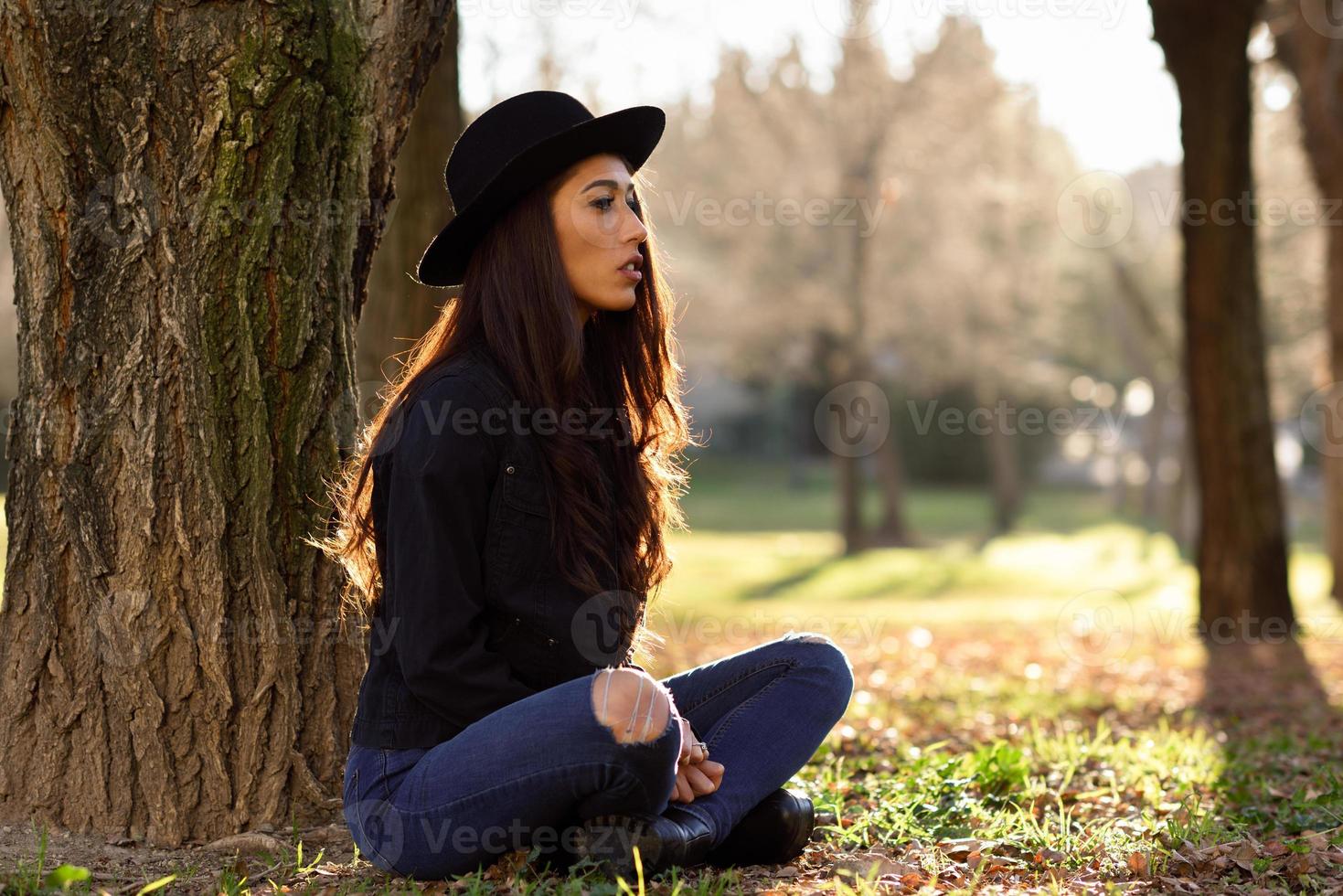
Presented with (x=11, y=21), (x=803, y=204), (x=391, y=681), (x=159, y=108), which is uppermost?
(x=803, y=204)

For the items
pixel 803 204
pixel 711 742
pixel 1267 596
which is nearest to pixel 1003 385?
pixel 803 204

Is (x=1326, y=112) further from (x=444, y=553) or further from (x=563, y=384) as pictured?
(x=444, y=553)

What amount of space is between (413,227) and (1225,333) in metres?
5.79

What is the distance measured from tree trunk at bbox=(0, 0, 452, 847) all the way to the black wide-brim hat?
57cm

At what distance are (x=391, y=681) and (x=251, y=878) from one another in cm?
66

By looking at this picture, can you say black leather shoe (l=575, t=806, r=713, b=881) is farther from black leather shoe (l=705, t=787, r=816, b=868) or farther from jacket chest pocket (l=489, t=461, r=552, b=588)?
jacket chest pocket (l=489, t=461, r=552, b=588)

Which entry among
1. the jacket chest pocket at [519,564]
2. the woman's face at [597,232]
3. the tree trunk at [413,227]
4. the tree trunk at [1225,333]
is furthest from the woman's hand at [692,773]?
the tree trunk at [1225,333]

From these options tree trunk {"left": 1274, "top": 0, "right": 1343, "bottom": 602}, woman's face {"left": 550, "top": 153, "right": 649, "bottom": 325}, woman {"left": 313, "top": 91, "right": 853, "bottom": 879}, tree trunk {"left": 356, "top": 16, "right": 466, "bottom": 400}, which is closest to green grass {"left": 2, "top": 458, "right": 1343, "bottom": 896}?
woman {"left": 313, "top": 91, "right": 853, "bottom": 879}

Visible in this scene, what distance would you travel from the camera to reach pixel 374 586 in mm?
3191

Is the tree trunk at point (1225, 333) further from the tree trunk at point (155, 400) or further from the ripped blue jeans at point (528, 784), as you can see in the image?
the tree trunk at point (155, 400)

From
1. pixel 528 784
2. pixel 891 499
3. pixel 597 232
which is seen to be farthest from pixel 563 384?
pixel 891 499

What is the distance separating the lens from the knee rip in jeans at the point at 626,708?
2.80 meters

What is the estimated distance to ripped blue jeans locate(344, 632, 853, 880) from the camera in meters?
2.81

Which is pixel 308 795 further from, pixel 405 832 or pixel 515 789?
pixel 515 789
